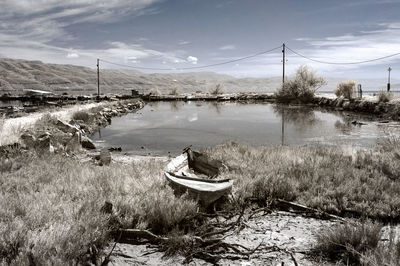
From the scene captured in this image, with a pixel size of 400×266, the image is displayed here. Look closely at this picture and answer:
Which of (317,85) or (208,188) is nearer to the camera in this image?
(208,188)

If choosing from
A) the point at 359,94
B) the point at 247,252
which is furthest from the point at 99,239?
the point at 359,94

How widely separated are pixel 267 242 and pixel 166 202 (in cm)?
159

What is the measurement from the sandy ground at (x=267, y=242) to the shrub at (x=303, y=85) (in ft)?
113

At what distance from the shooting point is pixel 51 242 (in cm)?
334

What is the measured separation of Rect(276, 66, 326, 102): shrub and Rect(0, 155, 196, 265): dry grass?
1332 inches

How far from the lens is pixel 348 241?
152 inches

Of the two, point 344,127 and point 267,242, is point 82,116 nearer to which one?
point 344,127

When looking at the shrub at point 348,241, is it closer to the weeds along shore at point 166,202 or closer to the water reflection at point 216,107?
the weeds along shore at point 166,202

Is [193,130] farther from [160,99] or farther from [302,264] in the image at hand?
[160,99]

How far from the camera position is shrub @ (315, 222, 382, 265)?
372 centimetres

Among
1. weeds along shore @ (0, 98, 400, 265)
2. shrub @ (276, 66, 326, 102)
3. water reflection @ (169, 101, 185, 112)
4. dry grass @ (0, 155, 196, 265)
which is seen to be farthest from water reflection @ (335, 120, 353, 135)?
shrub @ (276, 66, 326, 102)

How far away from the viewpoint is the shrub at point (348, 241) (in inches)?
147

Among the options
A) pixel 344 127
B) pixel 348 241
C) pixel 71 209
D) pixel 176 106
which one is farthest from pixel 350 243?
pixel 176 106

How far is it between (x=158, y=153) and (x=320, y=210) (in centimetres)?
742
